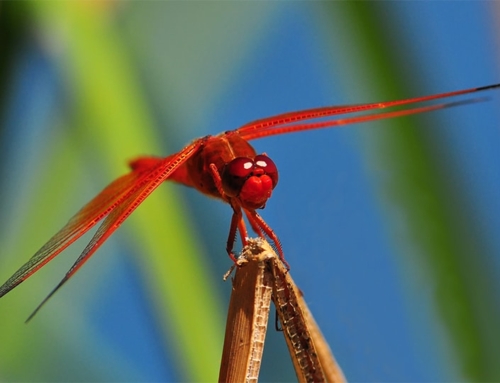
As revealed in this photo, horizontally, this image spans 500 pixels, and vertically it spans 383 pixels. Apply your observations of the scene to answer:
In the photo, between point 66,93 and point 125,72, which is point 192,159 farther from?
point 66,93

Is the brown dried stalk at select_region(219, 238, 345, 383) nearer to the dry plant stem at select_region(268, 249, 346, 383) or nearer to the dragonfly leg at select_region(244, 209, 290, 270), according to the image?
the dry plant stem at select_region(268, 249, 346, 383)

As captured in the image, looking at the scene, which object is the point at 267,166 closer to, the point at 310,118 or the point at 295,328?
the point at 310,118

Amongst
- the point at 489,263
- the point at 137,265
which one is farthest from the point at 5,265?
the point at 489,263

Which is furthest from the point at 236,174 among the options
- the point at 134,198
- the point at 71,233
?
the point at 71,233

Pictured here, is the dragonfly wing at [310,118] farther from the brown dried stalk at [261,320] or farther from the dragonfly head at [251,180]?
the brown dried stalk at [261,320]

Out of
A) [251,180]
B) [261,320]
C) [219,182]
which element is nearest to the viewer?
[261,320]

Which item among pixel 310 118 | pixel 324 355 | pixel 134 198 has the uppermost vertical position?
pixel 310 118

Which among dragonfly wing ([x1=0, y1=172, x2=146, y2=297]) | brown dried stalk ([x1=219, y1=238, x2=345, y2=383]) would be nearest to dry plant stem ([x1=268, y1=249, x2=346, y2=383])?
brown dried stalk ([x1=219, y1=238, x2=345, y2=383])
